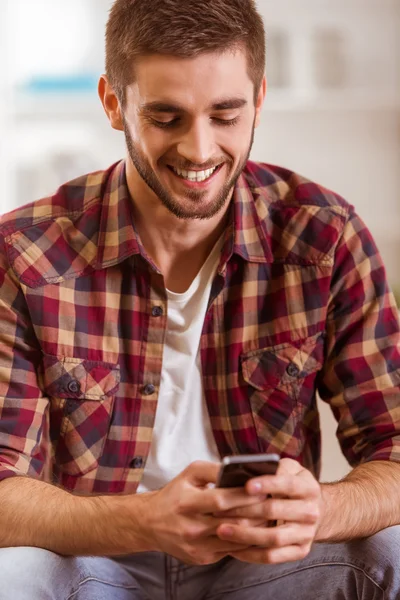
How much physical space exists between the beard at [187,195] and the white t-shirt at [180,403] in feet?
0.49

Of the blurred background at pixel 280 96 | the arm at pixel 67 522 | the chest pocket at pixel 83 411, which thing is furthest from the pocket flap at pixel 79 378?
the blurred background at pixel 280 96

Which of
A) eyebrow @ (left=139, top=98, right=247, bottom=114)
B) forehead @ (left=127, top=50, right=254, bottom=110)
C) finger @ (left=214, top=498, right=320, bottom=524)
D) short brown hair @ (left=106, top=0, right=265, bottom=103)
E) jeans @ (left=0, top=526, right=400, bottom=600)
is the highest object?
short brown hair @ (left=106, top=0, right=265, bottom=103)

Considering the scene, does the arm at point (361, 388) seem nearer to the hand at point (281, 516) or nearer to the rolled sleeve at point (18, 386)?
the hand at point (281, 516)

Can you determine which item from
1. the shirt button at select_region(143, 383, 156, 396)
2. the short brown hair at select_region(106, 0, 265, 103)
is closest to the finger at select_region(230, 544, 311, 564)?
the shirt button at select_region(143, 383, 156, 396)

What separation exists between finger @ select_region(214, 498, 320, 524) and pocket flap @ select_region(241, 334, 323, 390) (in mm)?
369

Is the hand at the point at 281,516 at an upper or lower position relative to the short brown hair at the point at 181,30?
lower

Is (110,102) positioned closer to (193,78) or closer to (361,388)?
(193,78)

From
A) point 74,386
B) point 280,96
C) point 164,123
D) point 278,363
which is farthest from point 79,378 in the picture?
point 280,96

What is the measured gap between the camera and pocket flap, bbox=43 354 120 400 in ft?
4.75

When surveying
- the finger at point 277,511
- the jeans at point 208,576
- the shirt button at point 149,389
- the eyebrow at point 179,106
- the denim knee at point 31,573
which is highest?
the eyebrow at point 179,106

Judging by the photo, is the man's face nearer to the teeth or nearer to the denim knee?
the teeth

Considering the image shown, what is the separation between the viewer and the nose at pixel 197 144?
134cm

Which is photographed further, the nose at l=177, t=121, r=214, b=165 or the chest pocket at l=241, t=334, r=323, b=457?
the chest pocket at l=241, t=334, r=323, b=457

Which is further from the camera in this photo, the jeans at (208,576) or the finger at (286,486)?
the jeans at (208,576)
